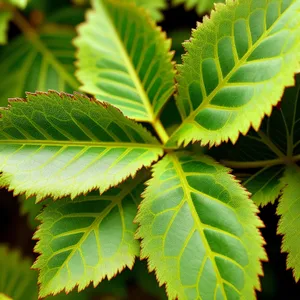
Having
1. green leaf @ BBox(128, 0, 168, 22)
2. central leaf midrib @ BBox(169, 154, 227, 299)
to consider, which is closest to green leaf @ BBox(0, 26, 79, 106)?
green leaf @ BBox(128, 0, 168, 22)

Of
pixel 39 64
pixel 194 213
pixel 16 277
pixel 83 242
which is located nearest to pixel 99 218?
pixel 83 242

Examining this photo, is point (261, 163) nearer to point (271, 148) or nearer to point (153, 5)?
point (271, 148)

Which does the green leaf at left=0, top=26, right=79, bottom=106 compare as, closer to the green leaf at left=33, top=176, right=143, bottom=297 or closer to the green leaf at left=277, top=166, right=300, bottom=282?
the green leaf at left=33, top=176, right=143, bottom=297

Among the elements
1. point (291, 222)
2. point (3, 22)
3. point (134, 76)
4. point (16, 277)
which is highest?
point (3, 22)

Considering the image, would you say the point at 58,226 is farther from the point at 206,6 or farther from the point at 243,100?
the point at 206,6

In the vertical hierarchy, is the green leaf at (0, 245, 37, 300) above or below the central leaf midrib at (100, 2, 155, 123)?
below

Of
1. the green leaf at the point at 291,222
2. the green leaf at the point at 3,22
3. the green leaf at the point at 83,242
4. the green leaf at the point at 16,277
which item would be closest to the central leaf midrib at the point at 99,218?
the green leaf at the point at 83,242
